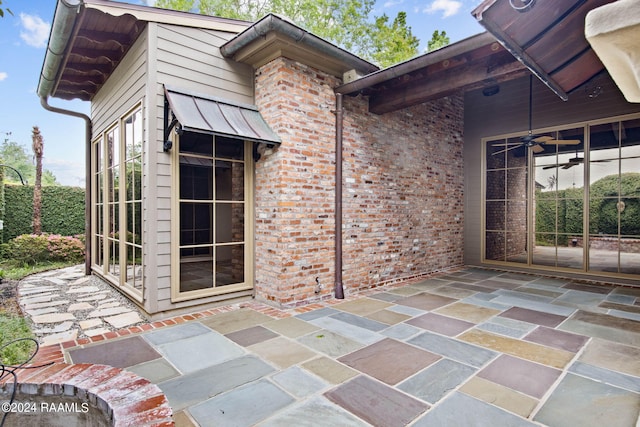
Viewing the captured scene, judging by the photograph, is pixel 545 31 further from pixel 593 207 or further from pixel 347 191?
pixel 593 207

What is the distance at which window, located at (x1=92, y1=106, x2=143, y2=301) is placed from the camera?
411 centimetres

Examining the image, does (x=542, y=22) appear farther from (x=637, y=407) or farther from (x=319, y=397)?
(x=319, y=397)

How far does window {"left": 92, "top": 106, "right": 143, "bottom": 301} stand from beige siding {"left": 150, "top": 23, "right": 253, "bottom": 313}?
0.39 metres

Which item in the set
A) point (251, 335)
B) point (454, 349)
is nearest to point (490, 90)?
point (454, 349)

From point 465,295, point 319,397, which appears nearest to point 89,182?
point 319,397

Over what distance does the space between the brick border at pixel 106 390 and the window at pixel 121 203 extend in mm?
1883

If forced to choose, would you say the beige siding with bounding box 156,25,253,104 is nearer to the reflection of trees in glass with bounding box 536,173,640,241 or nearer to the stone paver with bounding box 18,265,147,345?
the stone paver with bounding box 18,265,147,345

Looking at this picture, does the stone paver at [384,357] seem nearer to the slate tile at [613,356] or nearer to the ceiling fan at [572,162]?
the slate tile at [613,356]

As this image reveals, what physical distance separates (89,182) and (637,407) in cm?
763

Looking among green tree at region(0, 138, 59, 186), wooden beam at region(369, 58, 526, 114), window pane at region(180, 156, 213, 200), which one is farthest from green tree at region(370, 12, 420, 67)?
green tree at region(0, 138, 59, 186)

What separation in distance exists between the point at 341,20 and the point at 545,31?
1537cm

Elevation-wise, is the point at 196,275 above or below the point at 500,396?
above

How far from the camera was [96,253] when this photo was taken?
242 inches

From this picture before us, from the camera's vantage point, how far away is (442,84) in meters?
4.14
